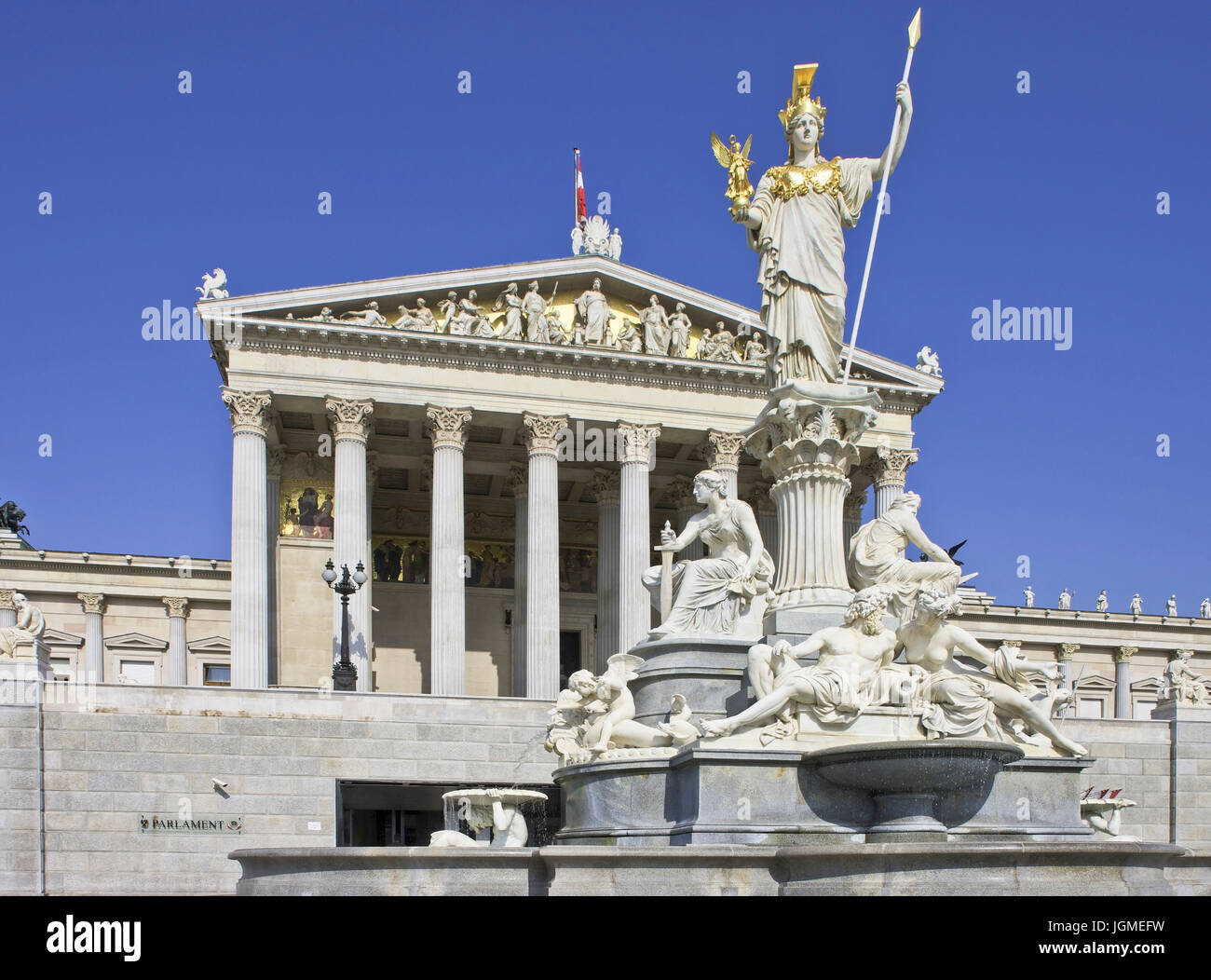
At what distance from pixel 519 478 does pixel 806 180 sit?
32.8m

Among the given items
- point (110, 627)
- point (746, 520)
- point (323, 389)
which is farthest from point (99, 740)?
point (110, 627)

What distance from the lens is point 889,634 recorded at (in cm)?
1273

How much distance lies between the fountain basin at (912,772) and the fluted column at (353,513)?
29.8 meters

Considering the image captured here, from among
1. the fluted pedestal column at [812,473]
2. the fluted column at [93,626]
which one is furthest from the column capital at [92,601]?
the fluted pedestal column at [812,473]

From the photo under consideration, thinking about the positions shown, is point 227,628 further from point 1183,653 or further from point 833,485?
point 833,485

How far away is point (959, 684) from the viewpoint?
12492mm

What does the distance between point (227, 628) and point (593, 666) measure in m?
17.9

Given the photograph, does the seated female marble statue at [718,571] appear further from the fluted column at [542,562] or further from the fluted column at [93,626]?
the fluted column at [93,626]

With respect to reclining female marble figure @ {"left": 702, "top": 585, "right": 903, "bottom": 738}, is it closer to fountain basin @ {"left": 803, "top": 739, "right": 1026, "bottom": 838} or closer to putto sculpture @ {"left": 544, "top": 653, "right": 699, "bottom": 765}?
fountain basin @ {"left": 803, "top": 739, "right": 1026, "bottom": 838}

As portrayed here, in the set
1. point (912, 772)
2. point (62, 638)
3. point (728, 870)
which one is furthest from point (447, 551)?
point (728, 870)

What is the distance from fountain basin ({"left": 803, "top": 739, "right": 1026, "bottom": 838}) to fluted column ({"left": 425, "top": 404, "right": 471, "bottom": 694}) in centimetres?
2970

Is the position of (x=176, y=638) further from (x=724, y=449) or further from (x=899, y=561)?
(x=899, y=561)

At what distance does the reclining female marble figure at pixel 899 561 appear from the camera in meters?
13.5

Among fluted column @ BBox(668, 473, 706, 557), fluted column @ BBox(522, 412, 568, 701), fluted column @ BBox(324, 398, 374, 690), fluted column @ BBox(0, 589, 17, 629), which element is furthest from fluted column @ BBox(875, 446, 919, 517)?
fluted column @ BBox(0, 589, 17, 629)
